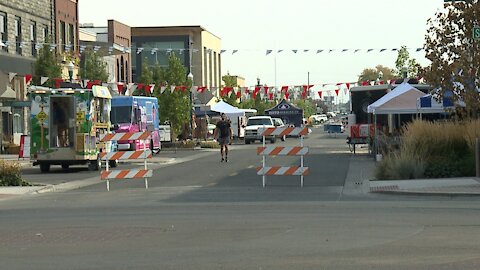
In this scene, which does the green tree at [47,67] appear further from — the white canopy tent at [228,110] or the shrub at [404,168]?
the shrub at [404,168]

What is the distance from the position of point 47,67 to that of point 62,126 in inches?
512

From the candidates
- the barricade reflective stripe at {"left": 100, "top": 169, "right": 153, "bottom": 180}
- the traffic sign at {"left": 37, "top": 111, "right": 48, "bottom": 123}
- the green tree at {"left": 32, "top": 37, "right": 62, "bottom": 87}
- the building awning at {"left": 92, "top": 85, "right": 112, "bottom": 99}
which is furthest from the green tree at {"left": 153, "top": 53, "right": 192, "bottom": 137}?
the barricade reflective stripe at {"left": 100, "top": 169, "right": 153, "bottom": 180}

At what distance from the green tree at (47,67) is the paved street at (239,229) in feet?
67.5

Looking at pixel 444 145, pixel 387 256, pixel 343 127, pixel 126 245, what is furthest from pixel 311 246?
pixel 343 127

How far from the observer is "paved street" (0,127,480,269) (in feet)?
31.9

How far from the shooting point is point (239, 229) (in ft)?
40.8

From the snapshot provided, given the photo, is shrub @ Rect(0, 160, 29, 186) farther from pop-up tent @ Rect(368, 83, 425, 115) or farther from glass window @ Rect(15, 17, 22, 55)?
glass window @ Rect(15, 17, 22, 55)

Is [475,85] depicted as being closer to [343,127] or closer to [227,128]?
[227,128]

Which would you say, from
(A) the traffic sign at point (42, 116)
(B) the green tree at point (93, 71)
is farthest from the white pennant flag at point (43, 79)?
Answer: (A) the traffic sign at point (42, 116)

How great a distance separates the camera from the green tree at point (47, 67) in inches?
1599

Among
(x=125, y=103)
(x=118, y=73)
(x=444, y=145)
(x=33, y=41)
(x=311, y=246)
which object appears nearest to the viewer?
(x=311, y=246)

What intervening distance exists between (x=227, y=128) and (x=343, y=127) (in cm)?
4755

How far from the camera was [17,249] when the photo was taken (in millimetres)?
10938

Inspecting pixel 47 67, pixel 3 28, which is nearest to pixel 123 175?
pixel 47 67
